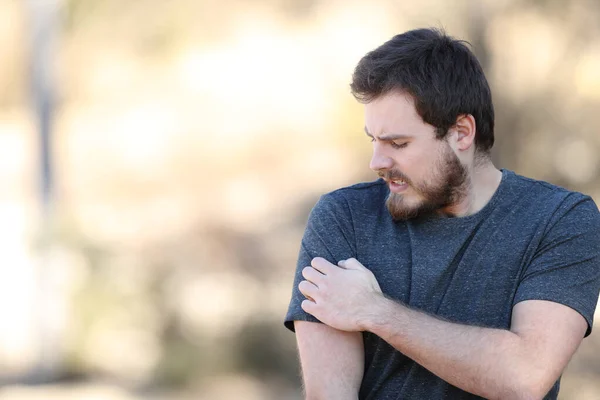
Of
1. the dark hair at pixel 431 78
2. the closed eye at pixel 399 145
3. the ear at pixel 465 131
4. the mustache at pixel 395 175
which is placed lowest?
the mustache at pixel 395 175

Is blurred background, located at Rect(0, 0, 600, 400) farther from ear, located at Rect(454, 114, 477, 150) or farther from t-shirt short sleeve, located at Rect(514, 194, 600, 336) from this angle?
t-shirt short sleeve, located at Rect(514, 194, 600, 336)

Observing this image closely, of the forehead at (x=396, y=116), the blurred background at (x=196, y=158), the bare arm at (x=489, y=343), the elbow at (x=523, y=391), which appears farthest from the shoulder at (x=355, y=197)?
the blurred background at (x=196, y=158)

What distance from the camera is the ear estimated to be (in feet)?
8.25

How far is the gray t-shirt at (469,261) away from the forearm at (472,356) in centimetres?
10

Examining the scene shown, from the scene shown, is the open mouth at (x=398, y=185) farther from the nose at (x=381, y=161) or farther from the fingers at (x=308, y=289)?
the fingers at (x=308, y=289)

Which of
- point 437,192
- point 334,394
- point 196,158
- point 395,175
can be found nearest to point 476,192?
point 437,192

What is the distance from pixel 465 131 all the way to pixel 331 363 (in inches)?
27.8

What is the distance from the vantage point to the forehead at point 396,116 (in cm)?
242

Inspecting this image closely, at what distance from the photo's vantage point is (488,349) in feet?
7.37

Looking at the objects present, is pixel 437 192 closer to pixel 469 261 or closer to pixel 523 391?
pixel 469 261

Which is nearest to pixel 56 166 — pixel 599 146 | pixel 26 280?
pixel 26 280

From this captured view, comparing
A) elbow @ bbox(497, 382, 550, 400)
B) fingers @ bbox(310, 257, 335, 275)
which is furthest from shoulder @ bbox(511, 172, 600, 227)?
fingers @ bbox(310, 257, 335, 275)

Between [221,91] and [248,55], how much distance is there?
0.57 m

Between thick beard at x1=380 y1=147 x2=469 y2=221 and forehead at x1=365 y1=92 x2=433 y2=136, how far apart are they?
11 cm
